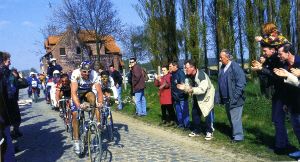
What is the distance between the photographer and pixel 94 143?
825 centimetres

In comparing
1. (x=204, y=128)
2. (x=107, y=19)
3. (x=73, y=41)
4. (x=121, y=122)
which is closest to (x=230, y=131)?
(x=204, y=128)

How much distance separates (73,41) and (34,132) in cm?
6172

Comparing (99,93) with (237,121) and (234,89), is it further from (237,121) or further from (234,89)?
(237,121)

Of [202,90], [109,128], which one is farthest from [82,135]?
[202,90]

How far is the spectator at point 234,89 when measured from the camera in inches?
376

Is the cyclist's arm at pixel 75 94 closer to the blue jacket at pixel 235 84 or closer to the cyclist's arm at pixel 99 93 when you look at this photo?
the cyclist's arm at pixel 99 93

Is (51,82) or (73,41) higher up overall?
(73,41)

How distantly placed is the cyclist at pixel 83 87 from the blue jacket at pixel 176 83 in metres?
3.23

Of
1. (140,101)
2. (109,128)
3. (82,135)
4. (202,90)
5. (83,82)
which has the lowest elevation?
(109,128)

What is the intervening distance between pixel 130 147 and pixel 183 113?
2736 mm

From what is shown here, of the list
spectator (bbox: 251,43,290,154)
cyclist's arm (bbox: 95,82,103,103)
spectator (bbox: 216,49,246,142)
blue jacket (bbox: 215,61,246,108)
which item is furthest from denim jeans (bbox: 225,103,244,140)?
cyclist's arm (bbox: 95,82,103,103)

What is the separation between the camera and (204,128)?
1180 centimetres

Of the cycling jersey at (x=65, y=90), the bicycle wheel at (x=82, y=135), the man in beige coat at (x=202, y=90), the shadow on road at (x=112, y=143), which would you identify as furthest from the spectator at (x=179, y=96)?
the bicycle wheel at (x=82, y=135)

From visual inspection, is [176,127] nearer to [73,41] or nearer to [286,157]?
[286,157]
